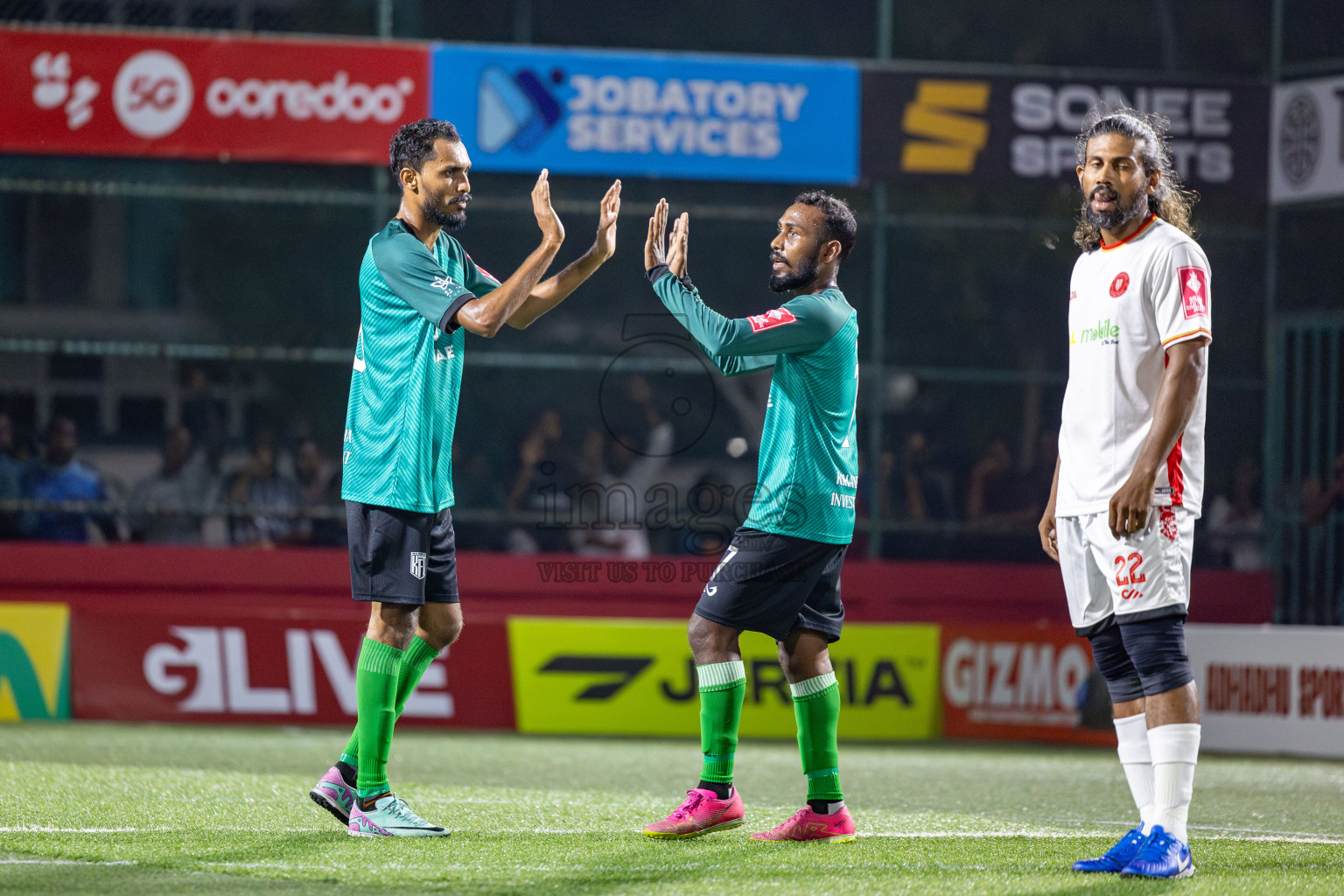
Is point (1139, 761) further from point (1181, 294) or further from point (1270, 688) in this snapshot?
point (1270, 688)

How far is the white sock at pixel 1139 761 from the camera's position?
486cm

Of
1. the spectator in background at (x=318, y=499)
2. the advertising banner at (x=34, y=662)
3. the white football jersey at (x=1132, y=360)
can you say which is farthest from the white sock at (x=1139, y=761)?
the spectator in background at (x=318, y=499)

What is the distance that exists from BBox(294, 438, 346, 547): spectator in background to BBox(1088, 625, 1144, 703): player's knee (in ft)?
30.7

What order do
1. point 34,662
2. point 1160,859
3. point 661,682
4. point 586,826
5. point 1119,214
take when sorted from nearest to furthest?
1. point 1160,859
2. point 1119,214
3. point 586,826
4. point 34,662
5. point 661,682

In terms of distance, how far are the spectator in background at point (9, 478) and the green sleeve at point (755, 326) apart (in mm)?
9279

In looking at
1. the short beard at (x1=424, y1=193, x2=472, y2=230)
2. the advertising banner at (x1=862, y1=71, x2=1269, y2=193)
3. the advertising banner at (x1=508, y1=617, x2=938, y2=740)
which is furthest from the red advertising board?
the short beard at (x1=424, y1=193, x2=472, y2=230)

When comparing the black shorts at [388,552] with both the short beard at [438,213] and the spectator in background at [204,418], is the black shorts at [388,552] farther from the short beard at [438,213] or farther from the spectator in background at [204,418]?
the spectator in background at [204,418]

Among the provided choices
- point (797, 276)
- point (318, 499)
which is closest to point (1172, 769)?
point (797, 276)

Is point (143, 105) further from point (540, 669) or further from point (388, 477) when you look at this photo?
point (388, 477)

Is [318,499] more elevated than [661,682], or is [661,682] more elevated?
[318,499]

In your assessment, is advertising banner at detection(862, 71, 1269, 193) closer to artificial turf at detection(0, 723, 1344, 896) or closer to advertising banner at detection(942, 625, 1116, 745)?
advertising banner at detection(942, 625, 1116, 745)

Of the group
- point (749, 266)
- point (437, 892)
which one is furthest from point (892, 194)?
point (437, 892)

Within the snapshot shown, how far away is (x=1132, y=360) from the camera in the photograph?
487 cm

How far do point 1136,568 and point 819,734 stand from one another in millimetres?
1342
